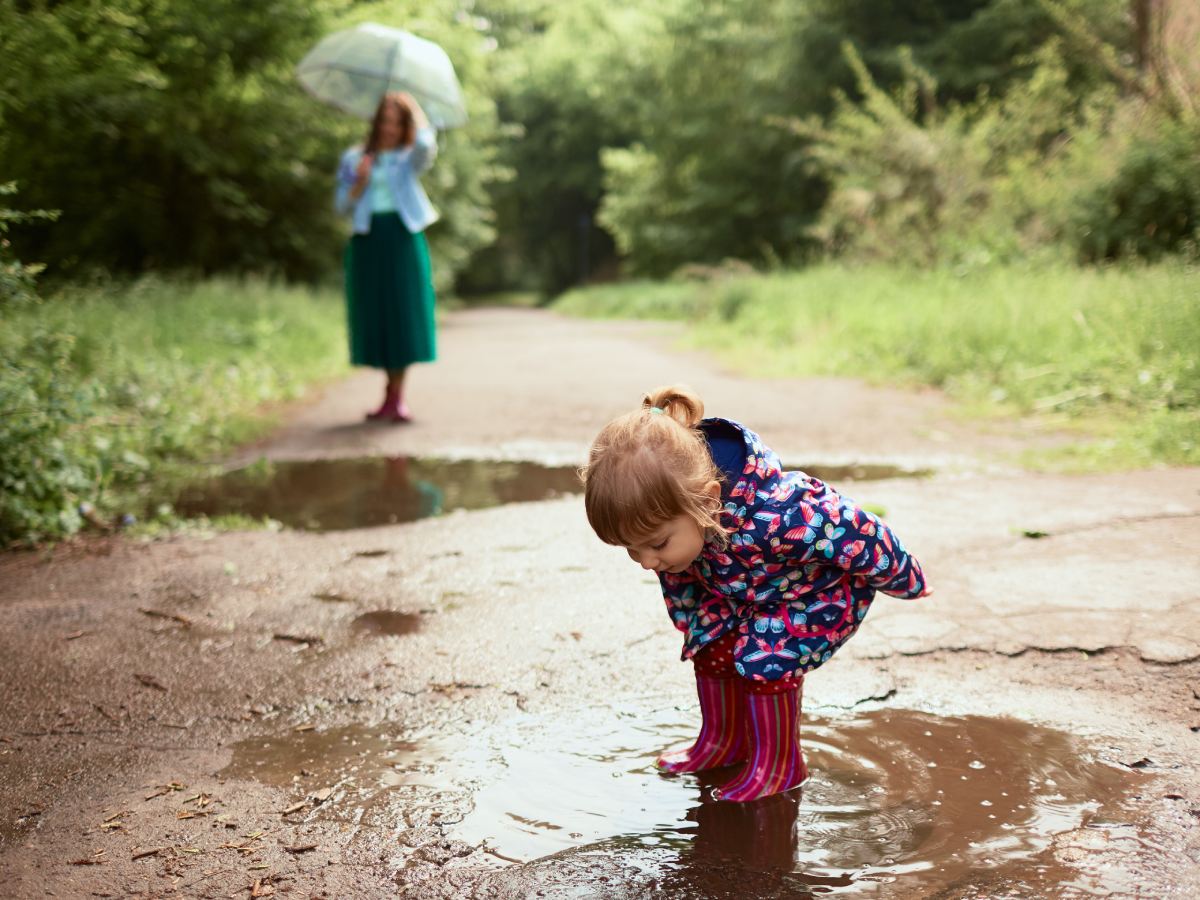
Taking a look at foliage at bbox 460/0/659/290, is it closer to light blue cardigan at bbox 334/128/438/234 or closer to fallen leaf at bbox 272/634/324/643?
light blue cardigan at bbox 334/128/438/234

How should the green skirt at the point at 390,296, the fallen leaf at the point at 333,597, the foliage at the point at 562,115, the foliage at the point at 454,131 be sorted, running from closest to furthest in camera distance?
the fallen leaf at the point at 333,597
the green skirt at the point at 390,296
the foliage at the point at 454,131
the foliage at the point at 562,115

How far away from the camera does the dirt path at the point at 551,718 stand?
2205 millimetres

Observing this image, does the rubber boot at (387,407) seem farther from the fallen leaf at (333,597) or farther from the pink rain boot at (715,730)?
the pink rain boot at (715,730)

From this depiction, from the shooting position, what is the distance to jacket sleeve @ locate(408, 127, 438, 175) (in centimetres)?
746

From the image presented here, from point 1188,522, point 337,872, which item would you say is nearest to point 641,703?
point 337,872

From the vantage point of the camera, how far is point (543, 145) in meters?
42.1

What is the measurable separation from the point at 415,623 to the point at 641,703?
1.00 meters

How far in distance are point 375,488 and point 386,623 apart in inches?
88.5

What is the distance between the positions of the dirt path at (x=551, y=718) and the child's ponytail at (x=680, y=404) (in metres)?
0.85

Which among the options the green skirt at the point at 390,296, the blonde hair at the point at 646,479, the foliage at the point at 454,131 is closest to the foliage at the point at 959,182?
the foliage at the point at 454,131

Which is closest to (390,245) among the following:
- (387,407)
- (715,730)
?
(387,407)

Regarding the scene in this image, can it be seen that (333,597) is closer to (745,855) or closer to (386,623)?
(386,623)

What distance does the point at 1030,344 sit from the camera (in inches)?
319

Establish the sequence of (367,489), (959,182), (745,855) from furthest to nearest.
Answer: (959,182) → (367,489) → (745,855)
